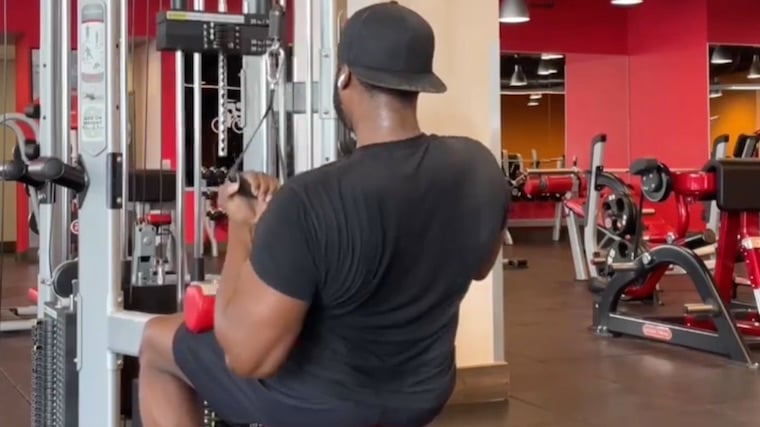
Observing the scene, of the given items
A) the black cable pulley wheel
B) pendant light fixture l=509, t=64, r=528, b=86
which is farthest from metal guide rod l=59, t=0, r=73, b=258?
pendant light fixture l=509, t=64, r=528, b=86

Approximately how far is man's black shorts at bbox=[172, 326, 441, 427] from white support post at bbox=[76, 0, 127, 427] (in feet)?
1.61

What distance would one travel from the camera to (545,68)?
46.1ft

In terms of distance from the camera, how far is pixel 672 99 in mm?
10812

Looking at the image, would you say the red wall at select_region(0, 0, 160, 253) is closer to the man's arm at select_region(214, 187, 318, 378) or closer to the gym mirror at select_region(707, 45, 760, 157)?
the gym mirror at select_region(707, 45, 760, 157)

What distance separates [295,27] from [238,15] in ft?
1.40

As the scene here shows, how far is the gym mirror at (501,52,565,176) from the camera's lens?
570 inches

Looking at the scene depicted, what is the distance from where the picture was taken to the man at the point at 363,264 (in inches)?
60.1

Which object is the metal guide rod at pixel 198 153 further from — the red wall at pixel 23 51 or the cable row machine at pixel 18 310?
the red wall at pixel 23 51

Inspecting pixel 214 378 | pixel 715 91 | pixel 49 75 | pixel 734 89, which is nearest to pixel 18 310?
pixel 49 75

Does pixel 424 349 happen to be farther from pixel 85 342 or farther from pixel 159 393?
pixel 85 342

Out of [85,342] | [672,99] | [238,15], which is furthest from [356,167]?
[672,99]

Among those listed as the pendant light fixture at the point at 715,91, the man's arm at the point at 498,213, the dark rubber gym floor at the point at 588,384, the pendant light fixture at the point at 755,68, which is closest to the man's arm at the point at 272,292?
the man's arm at the point at 498,213

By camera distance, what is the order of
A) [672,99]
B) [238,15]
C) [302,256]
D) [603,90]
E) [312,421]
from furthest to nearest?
[603,90]
[672,99]
[238,15]
[312,421]
[302,256]

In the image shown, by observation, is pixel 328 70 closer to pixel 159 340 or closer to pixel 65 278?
pixel 159 340
